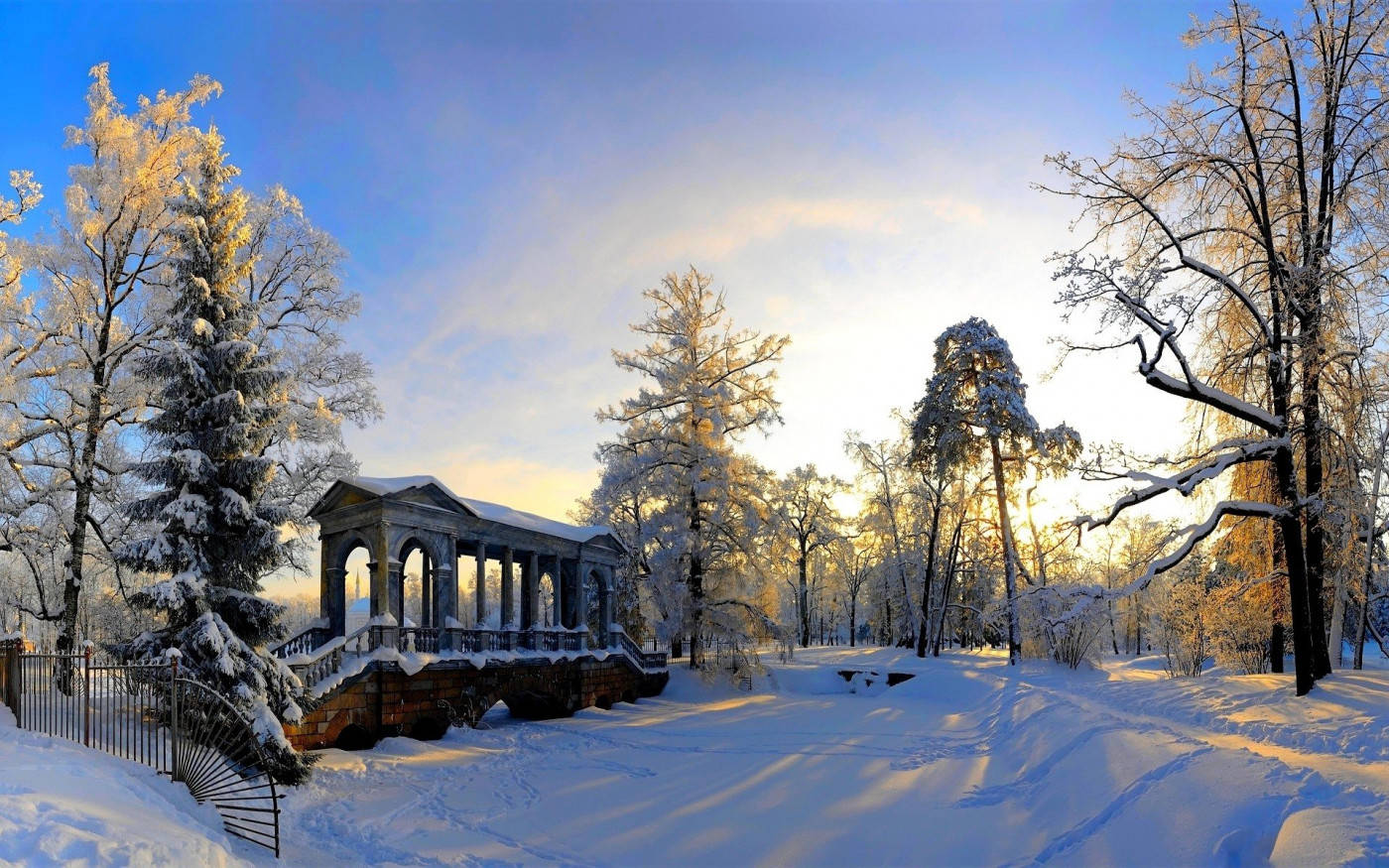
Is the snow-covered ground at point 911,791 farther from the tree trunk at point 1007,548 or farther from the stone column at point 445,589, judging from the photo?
the tree trunk at point 1007,548

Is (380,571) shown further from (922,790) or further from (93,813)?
(922,790)

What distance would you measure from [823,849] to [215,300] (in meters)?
13.6

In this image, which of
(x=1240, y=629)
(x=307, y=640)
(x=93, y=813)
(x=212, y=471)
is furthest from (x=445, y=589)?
(x=1240, y=629)

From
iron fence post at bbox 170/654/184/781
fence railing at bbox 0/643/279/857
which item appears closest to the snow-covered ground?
iron fence post at bbox 170/654/184/781

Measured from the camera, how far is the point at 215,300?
1527cm

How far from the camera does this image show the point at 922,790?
532 inches

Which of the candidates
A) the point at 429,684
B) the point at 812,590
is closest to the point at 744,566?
the point at 429,684

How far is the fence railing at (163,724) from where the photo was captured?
10953 mm

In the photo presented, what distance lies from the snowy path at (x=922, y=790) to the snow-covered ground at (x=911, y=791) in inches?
1.4

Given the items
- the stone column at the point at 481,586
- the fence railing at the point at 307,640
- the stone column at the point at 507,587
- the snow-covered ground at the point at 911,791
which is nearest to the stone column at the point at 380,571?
the fence railing at the point at 307,640

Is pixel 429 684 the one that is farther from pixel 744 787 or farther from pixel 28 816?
pixel 28 816

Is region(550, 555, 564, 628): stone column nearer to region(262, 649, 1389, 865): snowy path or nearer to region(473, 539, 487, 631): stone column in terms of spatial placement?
region(473, 539, 487, 631): stone column

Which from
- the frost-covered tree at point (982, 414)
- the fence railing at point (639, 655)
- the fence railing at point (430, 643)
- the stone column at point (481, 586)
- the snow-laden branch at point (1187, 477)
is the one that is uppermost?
the frost-covered tree at point (982, 414)

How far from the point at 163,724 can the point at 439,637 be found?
9.17m
